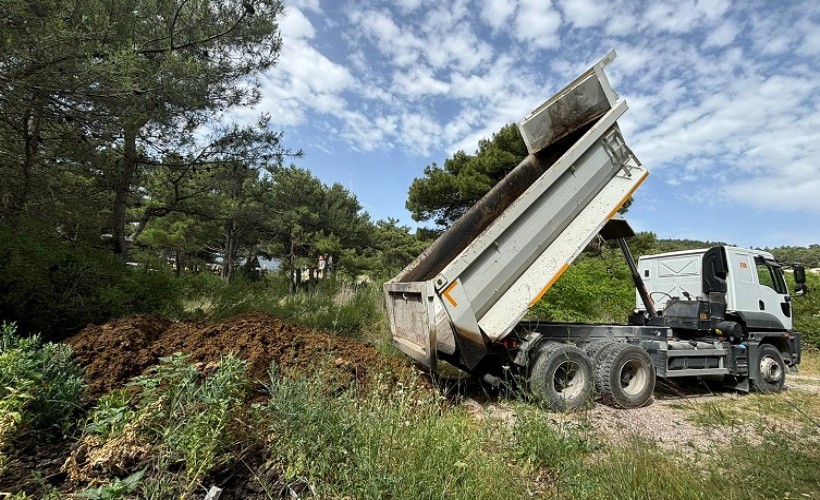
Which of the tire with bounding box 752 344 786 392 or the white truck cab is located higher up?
the white truck cab

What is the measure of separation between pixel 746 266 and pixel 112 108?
30.4 feet

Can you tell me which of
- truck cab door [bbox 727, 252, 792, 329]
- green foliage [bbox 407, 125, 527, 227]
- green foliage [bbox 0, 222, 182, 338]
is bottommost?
green foliage [bbox 0, 222, 182, 338]

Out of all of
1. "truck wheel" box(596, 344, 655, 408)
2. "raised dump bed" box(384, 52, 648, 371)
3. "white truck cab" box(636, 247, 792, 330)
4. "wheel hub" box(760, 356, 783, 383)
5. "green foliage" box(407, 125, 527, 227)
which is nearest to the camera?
"raised dump bed" box(384, 52, 648, 371)

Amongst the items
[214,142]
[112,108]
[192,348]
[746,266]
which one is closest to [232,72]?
[214,142]

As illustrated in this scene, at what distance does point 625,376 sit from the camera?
17.2 feet

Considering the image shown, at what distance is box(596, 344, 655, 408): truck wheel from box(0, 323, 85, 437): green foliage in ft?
16.4

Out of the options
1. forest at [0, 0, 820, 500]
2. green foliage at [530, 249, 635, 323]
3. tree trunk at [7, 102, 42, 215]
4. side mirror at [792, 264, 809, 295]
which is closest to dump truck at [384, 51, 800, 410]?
side mirror at [792, 264, 809, 295]

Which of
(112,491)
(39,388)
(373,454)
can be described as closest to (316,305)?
(39,388)

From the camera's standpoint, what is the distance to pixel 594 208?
4.71 m

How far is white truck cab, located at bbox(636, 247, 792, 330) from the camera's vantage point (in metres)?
6.27

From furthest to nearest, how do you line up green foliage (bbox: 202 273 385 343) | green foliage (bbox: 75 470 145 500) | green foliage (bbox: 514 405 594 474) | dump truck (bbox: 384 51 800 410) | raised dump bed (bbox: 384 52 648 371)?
green foliage (bbox: 202 273 385 343)
dump truck (bbox: 384 51 800 410)
raised dump bed (bbox: 384 52 648 371)
green foliage (bbox: 514 405 594 474)
green foliage (bbox: 75 470 145 500)

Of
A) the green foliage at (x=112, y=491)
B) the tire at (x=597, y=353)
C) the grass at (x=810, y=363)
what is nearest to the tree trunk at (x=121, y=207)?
the green foliage at (x=112, y=491)

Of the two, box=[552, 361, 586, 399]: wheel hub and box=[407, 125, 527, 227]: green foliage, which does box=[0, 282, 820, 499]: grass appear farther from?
box=[407, 125, 527, 227]: green foliage

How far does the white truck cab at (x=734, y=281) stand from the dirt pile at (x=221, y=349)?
17.5 ft
